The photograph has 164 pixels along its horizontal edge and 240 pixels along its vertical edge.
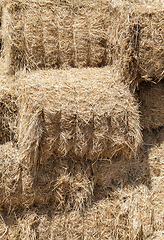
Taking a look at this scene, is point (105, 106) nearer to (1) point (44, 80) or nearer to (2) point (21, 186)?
(1) point (44, 80)

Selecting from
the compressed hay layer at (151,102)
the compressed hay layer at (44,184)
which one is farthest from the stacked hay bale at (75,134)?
the compressed hay layer at (151,102)

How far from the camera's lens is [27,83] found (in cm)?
235

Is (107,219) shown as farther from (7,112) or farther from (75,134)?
(7,112)

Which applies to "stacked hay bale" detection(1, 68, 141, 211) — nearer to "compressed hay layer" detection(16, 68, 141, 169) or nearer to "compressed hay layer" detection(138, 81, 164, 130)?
"compressed hay layer" detection(16, 68, 141, 169)

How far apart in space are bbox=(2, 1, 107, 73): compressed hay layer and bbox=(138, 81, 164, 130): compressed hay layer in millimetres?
560

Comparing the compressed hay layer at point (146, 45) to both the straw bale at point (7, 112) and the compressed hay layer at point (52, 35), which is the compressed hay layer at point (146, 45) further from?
the straw bale at point (7, 112)

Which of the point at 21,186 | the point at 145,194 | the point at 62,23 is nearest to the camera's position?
the point at 21,186

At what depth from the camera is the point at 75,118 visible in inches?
90.1

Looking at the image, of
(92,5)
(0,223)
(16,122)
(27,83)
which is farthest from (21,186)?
(92,5)

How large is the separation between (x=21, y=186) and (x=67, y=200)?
43 centimetres

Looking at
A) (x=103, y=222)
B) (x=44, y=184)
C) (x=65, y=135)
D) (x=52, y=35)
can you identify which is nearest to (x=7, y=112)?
(x=65, y=135)

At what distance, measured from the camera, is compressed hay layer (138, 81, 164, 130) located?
2.73 meters

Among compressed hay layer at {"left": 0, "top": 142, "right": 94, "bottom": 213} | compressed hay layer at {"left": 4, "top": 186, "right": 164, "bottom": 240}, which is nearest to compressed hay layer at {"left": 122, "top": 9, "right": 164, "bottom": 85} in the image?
compressed hay layer at {"left": 0, "top": 142, "right": 94, "bottom": 213}

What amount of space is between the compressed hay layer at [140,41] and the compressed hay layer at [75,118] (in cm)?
22
